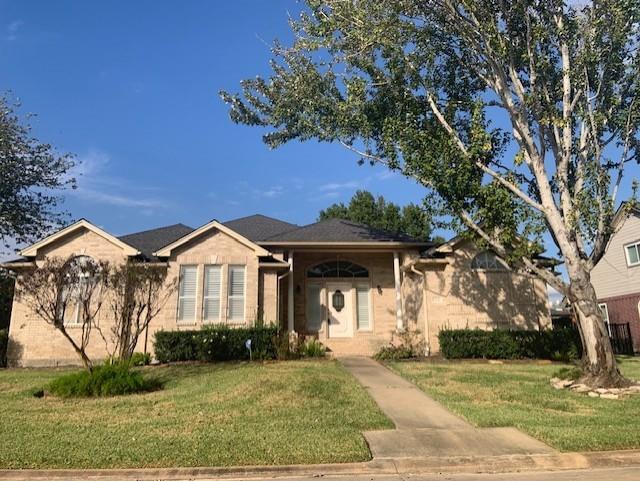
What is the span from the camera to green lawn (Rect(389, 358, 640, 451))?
6852 millimetres

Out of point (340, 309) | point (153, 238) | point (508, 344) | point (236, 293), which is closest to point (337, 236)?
point (340, 309)

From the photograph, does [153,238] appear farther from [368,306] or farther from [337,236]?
[368,306]

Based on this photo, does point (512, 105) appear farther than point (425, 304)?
No

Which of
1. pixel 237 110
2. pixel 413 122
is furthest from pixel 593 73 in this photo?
pixel 237 110

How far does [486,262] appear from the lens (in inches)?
692

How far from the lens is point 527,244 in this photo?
12.3 m

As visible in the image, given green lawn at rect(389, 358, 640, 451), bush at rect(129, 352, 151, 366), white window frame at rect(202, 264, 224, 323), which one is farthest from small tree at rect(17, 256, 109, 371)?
green lawn at rect(389, 358, 640, 451)

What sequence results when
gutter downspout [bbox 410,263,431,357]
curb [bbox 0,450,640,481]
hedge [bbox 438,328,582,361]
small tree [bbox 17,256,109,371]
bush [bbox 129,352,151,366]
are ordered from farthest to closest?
gutter downspout [bbox 410,263,431,357]
hedge [bbox 438,328,582,361]
bush [bbox 129,352,151,366]
small tree [bbox 17,256,109,371]
curb [bbox 0,450,640,481]

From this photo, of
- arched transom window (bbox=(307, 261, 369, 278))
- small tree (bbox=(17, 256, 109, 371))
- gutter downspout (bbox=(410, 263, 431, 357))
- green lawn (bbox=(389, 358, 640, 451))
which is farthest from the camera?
arched transom window (bbox=(307, 261, 369, 278))

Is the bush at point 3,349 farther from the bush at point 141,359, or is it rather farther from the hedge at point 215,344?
the hedge at point 215,344

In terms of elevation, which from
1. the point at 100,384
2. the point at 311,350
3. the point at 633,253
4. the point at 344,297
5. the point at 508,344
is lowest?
the point at 100,384

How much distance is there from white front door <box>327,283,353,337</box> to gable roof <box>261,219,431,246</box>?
2.08 meters

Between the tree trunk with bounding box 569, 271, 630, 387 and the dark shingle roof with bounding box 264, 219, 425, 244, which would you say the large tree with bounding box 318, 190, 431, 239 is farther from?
the tree trunk with bounding box 569, 271, 630, 387

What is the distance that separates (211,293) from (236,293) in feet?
2.84
